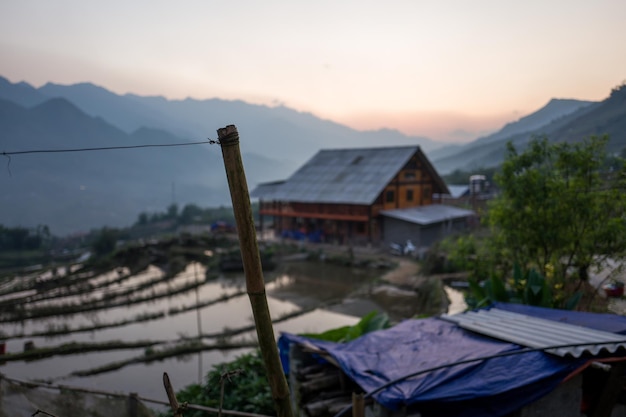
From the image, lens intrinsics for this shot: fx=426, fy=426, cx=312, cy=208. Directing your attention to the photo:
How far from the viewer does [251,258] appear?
2.10 metres

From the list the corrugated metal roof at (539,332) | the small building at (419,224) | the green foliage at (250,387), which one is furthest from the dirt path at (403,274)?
the corrugated metal roof at (539,332)

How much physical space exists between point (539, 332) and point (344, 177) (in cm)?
2244

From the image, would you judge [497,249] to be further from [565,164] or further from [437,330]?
[437,330]

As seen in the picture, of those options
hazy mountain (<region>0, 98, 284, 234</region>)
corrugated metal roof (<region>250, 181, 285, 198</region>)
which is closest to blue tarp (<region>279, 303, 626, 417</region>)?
corrugated metal roof (<region>250, 181, 285, 198</region>)

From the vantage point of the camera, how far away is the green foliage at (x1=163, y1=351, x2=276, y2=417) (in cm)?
734

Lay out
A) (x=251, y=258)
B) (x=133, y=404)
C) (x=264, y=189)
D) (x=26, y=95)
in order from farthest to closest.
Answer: (x=26, y=95), (x=264, y=189), (x=133, y=404), (x=251, y=258)

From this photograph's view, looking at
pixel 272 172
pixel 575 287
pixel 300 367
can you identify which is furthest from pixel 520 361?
pixel 272 172

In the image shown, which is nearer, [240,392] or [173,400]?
[173,400]

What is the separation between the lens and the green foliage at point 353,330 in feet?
22.4

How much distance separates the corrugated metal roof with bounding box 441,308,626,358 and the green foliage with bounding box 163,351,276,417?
11.9 feet

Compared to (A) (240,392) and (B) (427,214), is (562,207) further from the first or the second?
(B) (427,214)

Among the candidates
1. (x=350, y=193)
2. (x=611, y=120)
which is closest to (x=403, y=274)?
(x=350, y=193)

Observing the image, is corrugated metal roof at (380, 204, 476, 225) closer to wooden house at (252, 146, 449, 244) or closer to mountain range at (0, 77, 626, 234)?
wooden house at (252, 146, 449, 244)

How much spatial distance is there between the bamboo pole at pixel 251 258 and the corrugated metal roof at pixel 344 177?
817 inches
